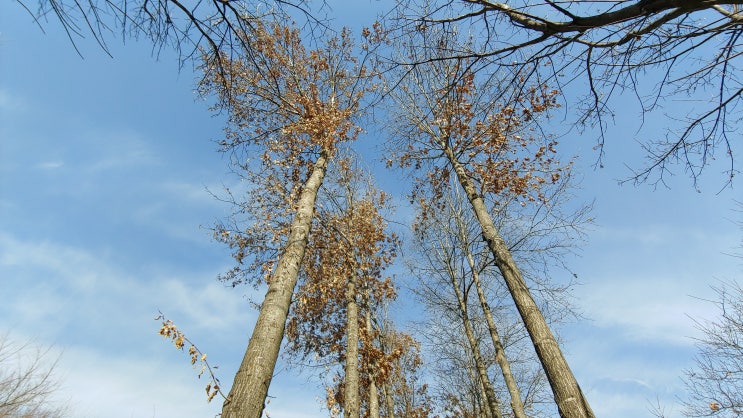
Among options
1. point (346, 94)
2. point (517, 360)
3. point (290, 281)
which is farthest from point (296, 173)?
point (517, 360)

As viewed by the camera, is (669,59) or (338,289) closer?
(669,59)

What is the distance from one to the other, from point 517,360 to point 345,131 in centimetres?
847

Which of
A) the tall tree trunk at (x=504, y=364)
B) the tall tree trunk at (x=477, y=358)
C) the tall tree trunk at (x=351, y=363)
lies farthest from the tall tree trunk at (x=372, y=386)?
the tall tree trunk at (x=504, y=364)

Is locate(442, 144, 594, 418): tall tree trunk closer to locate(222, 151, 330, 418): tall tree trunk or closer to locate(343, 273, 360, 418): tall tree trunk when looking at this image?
locate(222, 151, 330, 418): tall tree trunk

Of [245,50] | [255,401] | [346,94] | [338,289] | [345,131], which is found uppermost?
[346,94]

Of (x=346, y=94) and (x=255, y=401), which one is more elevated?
(x=346, y=94)

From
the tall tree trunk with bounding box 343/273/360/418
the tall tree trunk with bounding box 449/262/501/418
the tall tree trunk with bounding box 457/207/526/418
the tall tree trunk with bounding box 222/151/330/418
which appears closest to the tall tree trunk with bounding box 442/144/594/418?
the tall tree trunk with bounding box 222/151/330/418

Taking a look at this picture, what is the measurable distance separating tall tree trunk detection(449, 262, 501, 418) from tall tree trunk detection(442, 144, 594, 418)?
4960 mm

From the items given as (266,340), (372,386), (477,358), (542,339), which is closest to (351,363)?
(372,386)

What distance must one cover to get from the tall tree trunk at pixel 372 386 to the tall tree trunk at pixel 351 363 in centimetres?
88

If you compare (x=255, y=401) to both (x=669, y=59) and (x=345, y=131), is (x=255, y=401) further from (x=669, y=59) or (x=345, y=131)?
(x=345, y=131)

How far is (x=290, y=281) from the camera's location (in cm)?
429

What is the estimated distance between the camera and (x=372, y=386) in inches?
369

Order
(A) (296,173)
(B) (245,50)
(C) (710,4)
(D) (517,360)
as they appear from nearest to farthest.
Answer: (C) (710,4), (B) (245,50), (A) (296,173), (D) (517,360)
